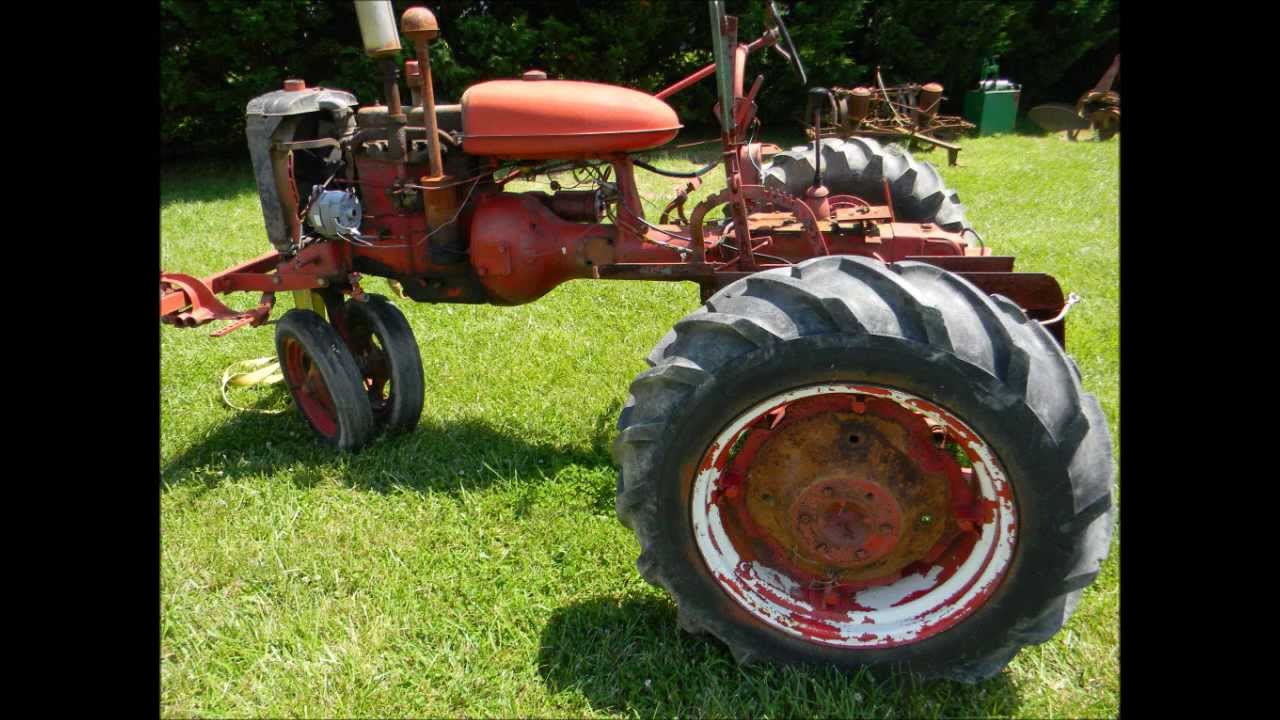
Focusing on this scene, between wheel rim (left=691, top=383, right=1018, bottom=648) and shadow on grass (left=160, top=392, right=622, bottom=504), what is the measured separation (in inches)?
39.9

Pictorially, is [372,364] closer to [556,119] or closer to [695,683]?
[556,119]

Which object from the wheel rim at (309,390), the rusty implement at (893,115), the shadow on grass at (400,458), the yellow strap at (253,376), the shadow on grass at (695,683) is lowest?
the shadow on grass at (695,683)

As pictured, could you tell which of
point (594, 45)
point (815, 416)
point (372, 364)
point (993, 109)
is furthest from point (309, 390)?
point (993, 109)

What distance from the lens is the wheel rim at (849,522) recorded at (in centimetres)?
230

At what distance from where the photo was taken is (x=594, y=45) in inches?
488

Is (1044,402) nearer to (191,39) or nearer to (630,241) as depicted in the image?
(630,241)

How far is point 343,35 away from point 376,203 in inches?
377

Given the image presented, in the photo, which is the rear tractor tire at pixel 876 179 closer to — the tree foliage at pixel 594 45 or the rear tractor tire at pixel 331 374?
the rear tractor tire at pixel 331 374

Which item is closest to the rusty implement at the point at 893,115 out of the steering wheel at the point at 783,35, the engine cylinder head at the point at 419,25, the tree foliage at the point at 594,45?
the tree foliage at the point at 594,45

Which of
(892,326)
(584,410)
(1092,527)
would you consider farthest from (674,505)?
(584,410)

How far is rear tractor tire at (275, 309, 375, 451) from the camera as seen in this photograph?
142 inches

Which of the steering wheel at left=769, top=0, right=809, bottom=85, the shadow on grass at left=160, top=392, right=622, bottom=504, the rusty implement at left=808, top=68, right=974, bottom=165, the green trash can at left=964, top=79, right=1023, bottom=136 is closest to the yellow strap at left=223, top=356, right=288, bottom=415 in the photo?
the shadow on grass at left=160, top=392, right=622, bottom=504

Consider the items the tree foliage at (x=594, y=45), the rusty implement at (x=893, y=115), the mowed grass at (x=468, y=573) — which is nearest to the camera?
the mowed grass at (x=468, y=573)

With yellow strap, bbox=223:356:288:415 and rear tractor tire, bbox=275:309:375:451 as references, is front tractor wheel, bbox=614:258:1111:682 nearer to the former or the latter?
rear tractor tire, bbox=275:309:375:451
